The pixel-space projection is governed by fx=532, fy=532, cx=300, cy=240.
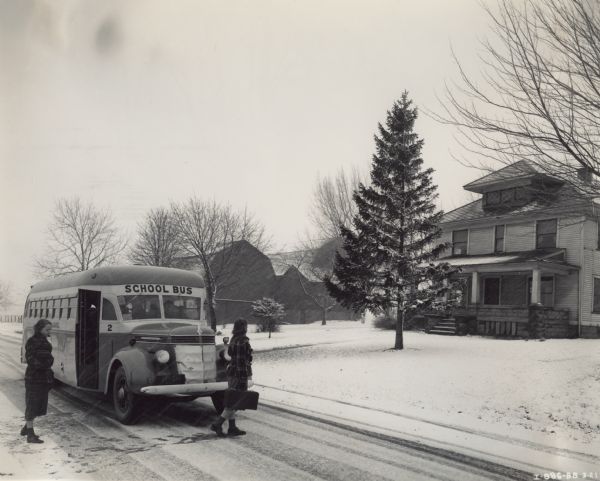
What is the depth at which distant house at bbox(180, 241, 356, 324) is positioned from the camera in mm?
45156

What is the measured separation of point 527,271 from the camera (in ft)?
84.4

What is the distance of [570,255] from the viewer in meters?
25.4

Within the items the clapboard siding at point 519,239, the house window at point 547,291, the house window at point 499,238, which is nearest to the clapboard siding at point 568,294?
the house window at point 547,291

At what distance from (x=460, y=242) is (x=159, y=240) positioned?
59.5ft

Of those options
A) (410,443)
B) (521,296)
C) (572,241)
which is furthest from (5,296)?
(410,443)

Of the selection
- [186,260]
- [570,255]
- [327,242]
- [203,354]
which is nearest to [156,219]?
[186,260]

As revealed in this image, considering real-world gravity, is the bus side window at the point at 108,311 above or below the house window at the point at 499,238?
below

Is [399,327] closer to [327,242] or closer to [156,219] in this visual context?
[156,219]

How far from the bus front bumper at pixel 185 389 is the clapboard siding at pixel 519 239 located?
21541 mm

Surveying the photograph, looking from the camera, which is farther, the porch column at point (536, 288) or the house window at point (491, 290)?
the house window at point (491, 290)

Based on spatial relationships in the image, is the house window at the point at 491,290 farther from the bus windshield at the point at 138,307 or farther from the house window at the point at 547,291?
the bus windshield at the point at 138,307

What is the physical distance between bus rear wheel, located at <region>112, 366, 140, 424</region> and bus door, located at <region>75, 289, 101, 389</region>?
38.8 inches

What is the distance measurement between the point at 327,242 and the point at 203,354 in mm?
39521

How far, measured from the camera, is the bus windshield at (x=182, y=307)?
Answer: 10250 mm
